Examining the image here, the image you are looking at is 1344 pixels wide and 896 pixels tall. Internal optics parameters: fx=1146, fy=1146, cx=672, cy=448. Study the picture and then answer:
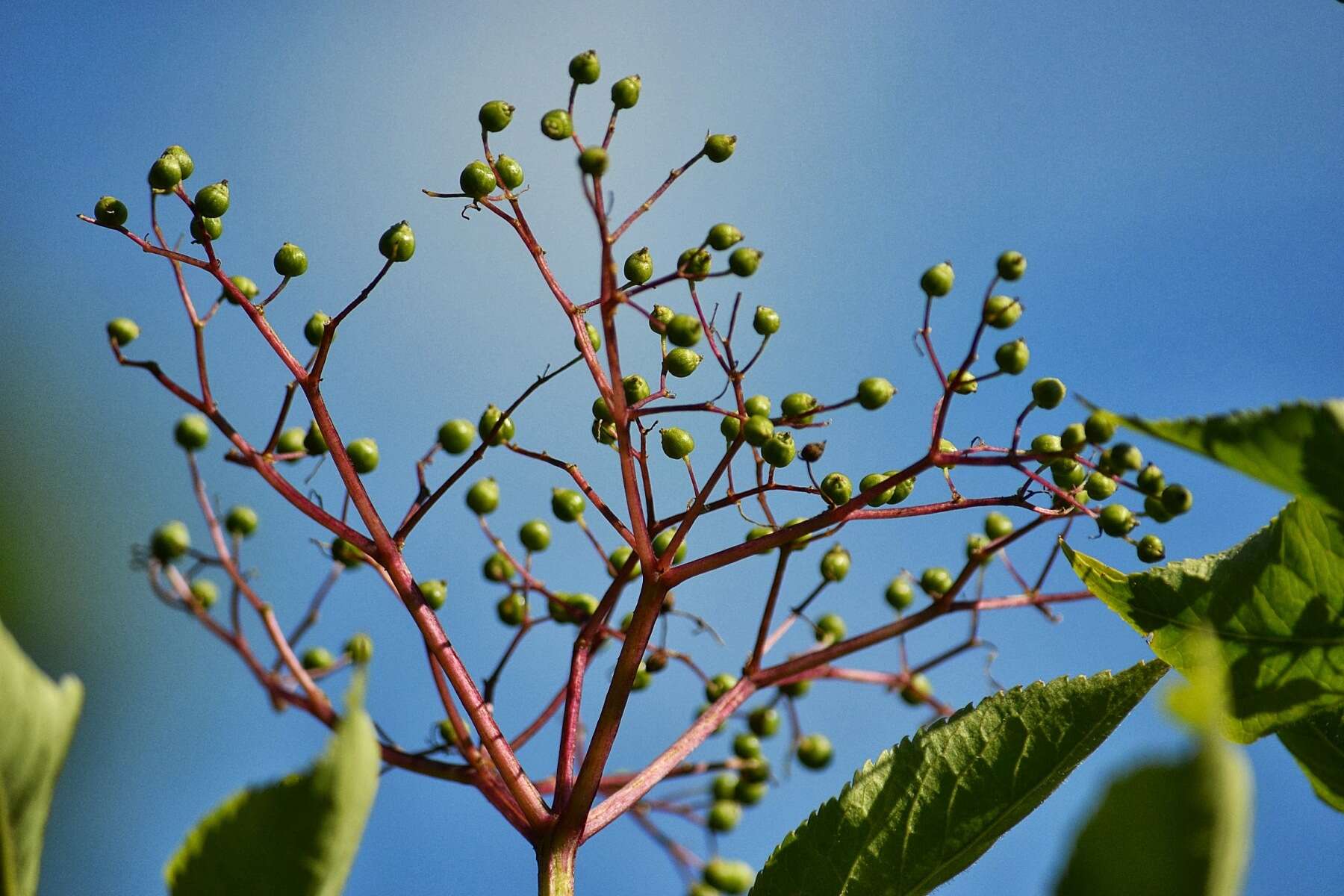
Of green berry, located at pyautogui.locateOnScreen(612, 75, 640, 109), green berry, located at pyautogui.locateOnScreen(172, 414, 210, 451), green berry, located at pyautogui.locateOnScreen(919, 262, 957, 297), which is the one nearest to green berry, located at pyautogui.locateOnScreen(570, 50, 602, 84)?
green berry, located at pyautogui.locateOnScreen(612, 75, 640, 109)

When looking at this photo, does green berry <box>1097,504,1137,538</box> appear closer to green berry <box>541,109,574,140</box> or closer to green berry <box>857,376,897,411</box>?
green berry <box>857,376,897,411</box>

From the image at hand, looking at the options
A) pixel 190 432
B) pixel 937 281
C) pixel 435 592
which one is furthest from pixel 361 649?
pixel 937 281

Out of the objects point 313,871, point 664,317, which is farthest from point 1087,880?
point 664,317

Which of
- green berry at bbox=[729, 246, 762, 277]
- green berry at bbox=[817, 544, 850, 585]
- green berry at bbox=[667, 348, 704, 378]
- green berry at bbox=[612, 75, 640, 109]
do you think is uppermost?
green berry at bbox=[612, 75, 640, 109]

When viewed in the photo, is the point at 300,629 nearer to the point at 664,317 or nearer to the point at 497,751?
the point at 497,751

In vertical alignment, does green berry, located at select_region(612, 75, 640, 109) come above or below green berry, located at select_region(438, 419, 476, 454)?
above

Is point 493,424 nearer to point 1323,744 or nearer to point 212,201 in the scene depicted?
point 212,201

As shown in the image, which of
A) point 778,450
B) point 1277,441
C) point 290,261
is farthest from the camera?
point 290,261
